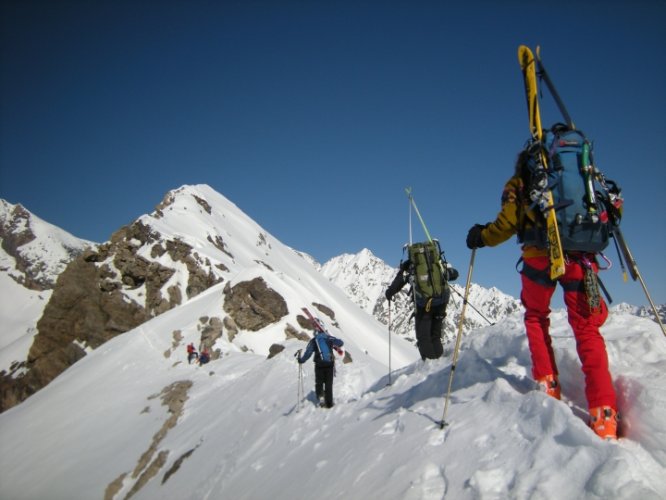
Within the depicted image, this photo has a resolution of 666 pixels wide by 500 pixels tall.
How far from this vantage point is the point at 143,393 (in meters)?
23.6

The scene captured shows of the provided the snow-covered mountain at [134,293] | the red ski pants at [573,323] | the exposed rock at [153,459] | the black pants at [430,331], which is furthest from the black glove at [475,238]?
the snow-covered mountain at [134,293]

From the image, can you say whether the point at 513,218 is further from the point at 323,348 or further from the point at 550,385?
the point at 323,348

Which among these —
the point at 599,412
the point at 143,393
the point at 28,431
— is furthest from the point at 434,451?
the point at 28,431

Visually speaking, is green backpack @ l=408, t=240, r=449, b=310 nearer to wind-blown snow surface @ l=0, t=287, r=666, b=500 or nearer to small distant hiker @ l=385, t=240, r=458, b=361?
small distant hiker @ l=385, t=240, r=458, b=361

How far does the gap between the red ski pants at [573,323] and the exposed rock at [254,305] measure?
33.3 m

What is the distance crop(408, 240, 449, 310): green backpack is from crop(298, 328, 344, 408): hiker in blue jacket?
3592 mm

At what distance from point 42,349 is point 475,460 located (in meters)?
59.7

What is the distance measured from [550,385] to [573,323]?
66 cm

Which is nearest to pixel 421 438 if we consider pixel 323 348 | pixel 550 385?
pixel 550 385

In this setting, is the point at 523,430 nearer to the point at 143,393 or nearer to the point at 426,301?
the point at 426,301

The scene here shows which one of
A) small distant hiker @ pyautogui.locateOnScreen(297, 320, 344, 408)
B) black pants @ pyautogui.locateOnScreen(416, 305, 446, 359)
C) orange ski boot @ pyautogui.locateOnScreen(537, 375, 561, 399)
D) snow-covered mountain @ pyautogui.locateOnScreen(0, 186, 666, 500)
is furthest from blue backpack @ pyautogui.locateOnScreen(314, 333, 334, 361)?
orange ski boot @ pyautogui.locateOnScreen(537, 375, 561, 399)

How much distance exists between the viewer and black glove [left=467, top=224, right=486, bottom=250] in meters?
4.55

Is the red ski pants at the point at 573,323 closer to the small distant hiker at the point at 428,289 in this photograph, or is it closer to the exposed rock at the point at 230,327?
the small distant hiker at the point at 428,289

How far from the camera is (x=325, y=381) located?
10.3 meters
